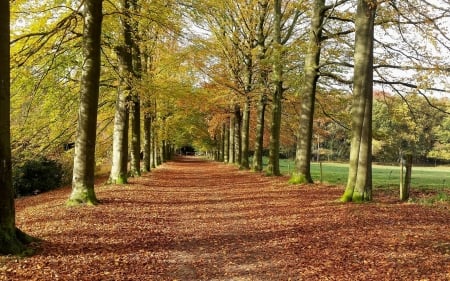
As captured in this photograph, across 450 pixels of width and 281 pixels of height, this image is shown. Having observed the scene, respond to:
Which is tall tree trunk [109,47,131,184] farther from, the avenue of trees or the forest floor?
the forest floor

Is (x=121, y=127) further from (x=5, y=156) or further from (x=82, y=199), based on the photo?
(x=5, y=156)

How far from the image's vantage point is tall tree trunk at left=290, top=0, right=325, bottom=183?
17344 mm

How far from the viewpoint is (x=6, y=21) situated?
6.53 m

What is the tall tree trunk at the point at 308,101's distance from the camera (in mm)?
17344

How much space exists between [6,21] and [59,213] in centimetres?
519

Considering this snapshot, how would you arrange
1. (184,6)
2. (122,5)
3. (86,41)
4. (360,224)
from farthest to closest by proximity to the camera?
(122,5), (184,6), (86,41), (360,224)

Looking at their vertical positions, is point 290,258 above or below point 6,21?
below

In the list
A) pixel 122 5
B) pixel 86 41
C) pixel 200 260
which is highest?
pixel 122 5

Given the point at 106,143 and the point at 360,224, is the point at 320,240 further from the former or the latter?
the point at 106,143

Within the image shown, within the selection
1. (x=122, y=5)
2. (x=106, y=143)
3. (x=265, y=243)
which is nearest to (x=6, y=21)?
(x=265, y=243)

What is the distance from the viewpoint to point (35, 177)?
72.0 feet

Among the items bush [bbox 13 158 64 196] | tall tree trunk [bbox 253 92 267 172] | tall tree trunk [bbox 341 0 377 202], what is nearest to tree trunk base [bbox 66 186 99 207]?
tall tree trunk [bbox 341 0 377 202]

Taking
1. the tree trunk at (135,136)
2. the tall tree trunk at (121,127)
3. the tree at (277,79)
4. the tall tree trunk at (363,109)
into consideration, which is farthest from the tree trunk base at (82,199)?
the tree at (277,79)

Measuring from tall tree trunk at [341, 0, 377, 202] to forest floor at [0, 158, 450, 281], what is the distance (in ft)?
2.27
